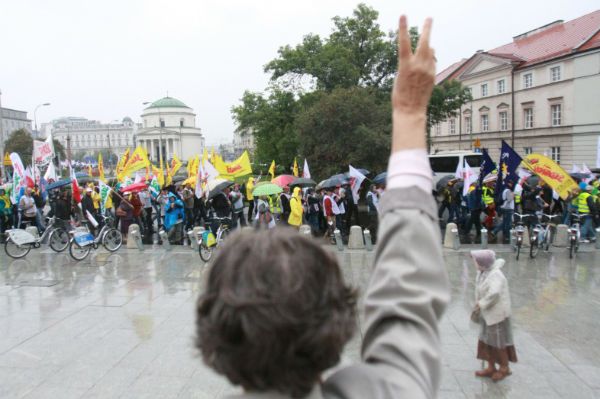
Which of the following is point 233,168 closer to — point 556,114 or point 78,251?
point 78,251

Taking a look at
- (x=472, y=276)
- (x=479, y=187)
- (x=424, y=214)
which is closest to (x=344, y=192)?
(x=479, y=187)

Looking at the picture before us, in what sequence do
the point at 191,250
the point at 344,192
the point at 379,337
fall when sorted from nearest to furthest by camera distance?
1. the point at 379,337
2. the point at 191,250
3. the point at 344,192

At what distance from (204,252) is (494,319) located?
8.29m

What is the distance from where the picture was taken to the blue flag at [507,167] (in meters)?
12.4

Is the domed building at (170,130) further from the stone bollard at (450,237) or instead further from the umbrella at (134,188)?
the stone bollard at (450,237)

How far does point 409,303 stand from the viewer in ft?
3.69

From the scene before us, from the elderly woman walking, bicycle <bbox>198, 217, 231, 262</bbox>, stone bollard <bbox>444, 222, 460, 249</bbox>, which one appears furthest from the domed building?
the elderly woman walking

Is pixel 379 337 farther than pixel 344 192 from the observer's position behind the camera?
No

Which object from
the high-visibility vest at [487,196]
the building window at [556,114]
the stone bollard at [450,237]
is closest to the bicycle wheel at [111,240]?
the stone bollard at [450,237]

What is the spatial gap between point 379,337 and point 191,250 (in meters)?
13.0

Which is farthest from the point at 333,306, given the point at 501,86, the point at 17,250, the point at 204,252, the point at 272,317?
the point at 501,86

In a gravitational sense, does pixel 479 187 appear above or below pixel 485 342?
above

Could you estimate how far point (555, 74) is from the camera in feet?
128

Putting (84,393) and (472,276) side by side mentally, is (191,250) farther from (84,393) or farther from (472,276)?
(84,393)
